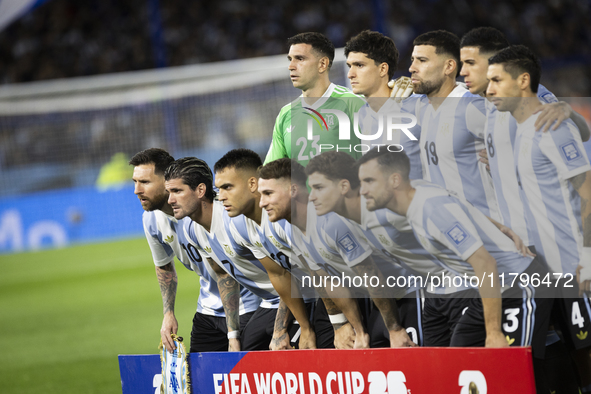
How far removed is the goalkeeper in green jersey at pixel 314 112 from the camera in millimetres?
3346

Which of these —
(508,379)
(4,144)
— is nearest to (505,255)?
(508,379)

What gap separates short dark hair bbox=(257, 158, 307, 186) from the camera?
3328 millimetres

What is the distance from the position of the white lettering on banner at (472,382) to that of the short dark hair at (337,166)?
3.08ft

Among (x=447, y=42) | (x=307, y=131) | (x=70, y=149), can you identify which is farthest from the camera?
(x=70, y=149)

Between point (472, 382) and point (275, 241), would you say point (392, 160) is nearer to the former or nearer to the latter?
point (275, 241)

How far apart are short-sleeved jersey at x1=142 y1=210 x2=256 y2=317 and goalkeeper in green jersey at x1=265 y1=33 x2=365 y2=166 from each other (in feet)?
2.67

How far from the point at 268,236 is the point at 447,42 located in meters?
1.40

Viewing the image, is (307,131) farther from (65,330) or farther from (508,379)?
(65,330)

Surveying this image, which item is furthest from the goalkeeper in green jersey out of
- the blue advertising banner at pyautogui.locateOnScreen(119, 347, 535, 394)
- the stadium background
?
the stadium background

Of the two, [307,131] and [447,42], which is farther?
[447,42]

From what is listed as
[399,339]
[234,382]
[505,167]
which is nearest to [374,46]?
[505,167]

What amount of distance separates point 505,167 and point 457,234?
1.37 feet

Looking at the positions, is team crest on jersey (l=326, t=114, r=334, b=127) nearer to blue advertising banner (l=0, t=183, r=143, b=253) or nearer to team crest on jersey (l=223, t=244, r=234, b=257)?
team crest on jersey (l=223, t=244, r=234, b=257)

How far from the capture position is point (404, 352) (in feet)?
10.3
